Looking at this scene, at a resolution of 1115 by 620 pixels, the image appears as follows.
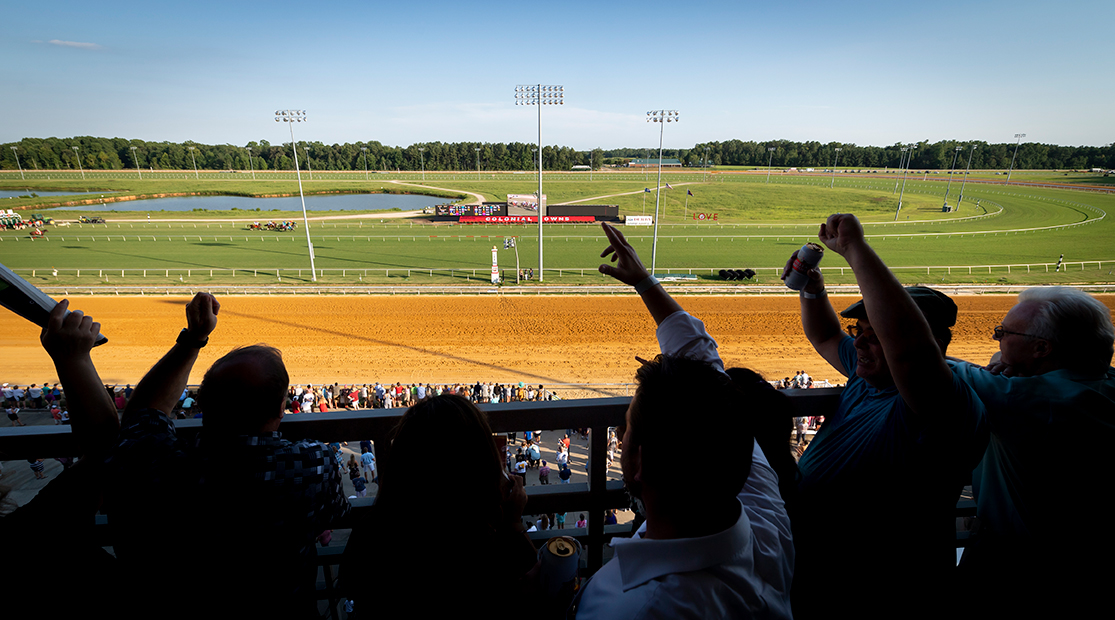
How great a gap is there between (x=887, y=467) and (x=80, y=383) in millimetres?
2517

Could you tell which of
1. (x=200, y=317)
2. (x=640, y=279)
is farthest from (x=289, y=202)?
(x=640, y=279)

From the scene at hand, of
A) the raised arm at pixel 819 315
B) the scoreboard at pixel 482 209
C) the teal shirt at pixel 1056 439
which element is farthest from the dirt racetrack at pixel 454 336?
the scoreboard at pixel 482 209

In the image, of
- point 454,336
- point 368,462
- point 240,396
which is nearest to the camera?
point 240,396

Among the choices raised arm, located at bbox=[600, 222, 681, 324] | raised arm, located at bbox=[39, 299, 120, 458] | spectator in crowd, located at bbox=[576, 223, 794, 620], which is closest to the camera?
spectator in crowd, located at bbox=[576, 223, 794, 620]

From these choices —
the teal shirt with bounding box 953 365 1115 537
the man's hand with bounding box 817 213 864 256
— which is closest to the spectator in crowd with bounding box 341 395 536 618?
the man's hand with bounding box 817 213 864 256

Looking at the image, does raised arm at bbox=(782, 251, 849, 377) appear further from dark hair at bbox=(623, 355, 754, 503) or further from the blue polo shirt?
dark hair at bbox=(623, 355, 754, 503)

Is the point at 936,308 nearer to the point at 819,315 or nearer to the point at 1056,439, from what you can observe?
the point at 1056,439

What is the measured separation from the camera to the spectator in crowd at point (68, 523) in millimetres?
1208

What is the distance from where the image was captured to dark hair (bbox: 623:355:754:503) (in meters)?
1.09

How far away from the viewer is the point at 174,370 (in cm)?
176

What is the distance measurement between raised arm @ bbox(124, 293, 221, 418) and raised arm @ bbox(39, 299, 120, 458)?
0.21 feet

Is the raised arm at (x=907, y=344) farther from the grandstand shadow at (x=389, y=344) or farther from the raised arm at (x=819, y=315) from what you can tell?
the grandstand shadow at (x=389, y=344)

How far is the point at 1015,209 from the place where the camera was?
6738 cm

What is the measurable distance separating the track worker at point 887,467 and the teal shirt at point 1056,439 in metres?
0.24
